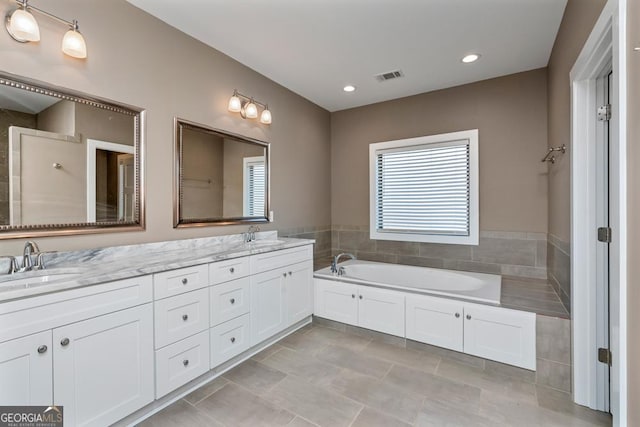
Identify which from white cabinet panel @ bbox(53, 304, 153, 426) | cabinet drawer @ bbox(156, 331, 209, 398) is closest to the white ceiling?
white cabinet panel @ bbox(53, 304, 153, 426)

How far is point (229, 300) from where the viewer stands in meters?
2.21

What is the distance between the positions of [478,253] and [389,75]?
87.2 inches

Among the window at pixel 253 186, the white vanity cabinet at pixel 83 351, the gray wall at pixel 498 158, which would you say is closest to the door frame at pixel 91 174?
the white vanity cabinet at pixel 83 351

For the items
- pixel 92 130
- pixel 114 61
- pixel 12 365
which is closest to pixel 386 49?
pixel 114 61

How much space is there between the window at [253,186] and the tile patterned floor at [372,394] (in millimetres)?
1393

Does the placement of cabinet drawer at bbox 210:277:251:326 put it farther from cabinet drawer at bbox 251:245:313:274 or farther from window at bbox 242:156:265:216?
window at bbox 242:156:265:216

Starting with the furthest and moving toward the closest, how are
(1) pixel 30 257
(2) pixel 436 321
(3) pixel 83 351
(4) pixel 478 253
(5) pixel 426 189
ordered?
(5) pixel 426 189
(4) pixel 478 253
(2) pixel 436 321
(1) pixel 30 257
(3) pixel 83 351

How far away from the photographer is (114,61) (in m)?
1.94

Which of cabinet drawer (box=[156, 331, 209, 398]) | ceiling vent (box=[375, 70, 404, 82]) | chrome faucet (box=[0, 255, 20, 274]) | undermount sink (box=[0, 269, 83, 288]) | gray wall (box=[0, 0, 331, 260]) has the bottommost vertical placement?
cabinet drawer (box=[156, 331, 209, 398])

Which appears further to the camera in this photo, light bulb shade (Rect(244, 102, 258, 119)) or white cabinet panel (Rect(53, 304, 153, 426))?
light bulb shade (Rect(244, 102, 258, 119))

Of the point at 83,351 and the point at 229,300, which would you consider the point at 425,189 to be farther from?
the point at 83,351

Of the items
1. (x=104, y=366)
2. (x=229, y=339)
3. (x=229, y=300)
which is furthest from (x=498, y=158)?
(x=104, y=366)

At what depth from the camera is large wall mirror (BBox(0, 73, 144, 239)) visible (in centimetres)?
154

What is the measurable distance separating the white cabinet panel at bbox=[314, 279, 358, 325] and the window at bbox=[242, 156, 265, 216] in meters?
1.03
